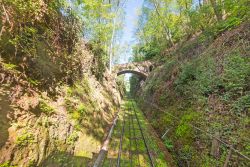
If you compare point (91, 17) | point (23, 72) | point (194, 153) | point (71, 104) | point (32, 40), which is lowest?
point (194, 153)

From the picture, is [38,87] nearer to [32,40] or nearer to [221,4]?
[32,40]

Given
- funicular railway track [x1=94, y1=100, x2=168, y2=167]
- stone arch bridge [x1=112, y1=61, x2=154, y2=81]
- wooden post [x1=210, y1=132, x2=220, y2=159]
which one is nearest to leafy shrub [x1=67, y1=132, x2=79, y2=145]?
funicular railway track [x1=94, y1=100, x2=168, y2=167]

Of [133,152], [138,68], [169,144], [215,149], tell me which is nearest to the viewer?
[215,149]

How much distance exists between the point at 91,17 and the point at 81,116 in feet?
31.6

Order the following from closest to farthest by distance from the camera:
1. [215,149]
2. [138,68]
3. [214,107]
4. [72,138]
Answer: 1. [215,149]
2. [72,138]
3. [214,107]
4. [138,68]

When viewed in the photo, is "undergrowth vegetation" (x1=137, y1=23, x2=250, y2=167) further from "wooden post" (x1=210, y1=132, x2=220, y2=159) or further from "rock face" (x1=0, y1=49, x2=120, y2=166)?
"rock face" (x1=0, y1=49, x2=120, y2=166)

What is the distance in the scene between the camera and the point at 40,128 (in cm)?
419

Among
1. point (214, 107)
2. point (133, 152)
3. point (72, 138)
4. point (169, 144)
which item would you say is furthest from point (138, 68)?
point (72, 138)

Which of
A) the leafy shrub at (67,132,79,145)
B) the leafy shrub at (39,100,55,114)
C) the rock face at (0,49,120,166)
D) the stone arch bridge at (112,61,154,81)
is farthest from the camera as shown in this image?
the stone arch bridge at (112,61,154,81)

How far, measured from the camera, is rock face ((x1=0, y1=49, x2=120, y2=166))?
134 inches

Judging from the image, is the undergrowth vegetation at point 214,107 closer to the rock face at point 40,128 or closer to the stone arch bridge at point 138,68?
the rock face at point 40,128

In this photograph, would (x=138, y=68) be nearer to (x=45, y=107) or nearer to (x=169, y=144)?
(x=169, y=144)

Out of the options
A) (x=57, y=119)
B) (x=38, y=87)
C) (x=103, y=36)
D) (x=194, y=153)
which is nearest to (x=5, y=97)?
(x=38, y=87)

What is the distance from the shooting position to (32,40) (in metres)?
4.66
